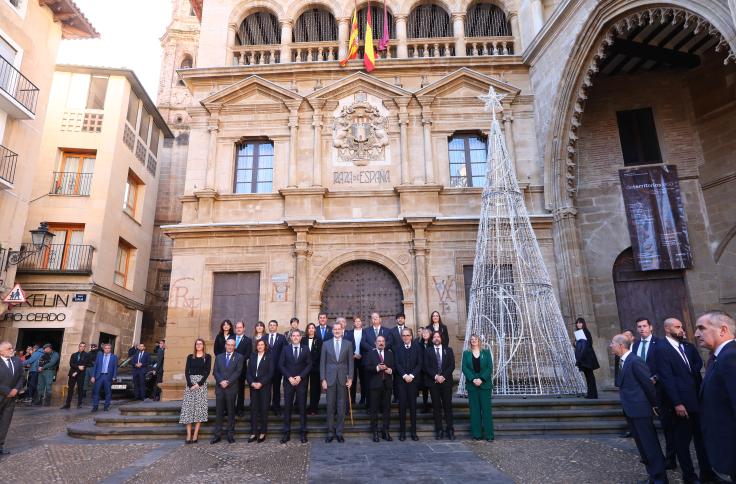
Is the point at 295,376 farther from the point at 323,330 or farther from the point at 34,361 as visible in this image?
the point at 34,361

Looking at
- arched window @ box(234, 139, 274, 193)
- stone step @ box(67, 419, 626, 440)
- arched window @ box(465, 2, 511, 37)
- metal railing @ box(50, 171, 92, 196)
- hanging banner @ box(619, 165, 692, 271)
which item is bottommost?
stone step @ box(67, 419, 626, 440)

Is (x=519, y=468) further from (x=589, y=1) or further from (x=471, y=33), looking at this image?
(x=471, y=33)

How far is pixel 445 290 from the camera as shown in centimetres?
1248

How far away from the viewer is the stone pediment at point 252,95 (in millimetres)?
14047

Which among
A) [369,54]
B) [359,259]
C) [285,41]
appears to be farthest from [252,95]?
[359,259]

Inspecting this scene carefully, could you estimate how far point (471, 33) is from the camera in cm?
1565

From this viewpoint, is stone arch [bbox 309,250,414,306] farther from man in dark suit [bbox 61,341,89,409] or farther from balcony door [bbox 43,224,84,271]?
balcony door [bbox 43,224,84,271]

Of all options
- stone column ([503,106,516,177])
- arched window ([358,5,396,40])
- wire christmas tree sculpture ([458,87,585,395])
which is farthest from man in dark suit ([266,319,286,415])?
arched window ([358,5,396,40])

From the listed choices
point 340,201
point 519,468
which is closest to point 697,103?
point 340,201

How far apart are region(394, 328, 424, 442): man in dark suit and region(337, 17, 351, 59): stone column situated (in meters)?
9.94

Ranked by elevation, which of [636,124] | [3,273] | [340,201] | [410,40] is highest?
[410,40]

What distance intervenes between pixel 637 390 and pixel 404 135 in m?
9.86

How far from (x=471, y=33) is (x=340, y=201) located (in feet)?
23.7

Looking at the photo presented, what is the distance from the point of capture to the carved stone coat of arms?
45.2 ft
